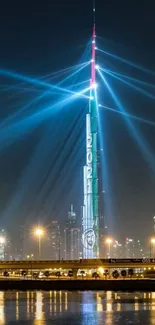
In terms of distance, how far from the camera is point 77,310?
3506cm

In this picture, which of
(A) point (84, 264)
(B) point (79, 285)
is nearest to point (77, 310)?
(B) point (79, 285)

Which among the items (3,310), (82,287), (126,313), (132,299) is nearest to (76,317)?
(126,313)

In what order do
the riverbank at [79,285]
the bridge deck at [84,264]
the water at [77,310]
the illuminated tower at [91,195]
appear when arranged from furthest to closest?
1. the illuminated tower at [91,195]
2. the bridge deck at [84,264]
3. the riverbank at [79,285]
4. the water at [77,310]

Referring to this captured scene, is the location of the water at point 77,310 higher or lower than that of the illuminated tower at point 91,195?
lower

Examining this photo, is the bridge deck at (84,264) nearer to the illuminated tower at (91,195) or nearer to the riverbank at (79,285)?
the riverbank at (79,285)

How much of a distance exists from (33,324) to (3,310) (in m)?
6.89

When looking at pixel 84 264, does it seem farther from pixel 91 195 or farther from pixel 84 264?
pixel 91 195

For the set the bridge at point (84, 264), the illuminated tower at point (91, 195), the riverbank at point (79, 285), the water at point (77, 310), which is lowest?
the water at point (77, 310)

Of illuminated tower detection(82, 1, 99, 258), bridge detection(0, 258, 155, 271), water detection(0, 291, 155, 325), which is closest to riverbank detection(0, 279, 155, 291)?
water detection(0, 291, 155, 325)

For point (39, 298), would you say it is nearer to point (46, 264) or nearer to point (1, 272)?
point (46, 264)

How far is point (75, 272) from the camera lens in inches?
3022

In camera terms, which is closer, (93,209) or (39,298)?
(39,298)

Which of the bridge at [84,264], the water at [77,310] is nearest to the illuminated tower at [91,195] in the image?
the bridge at [84,264]

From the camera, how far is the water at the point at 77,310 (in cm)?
2973
